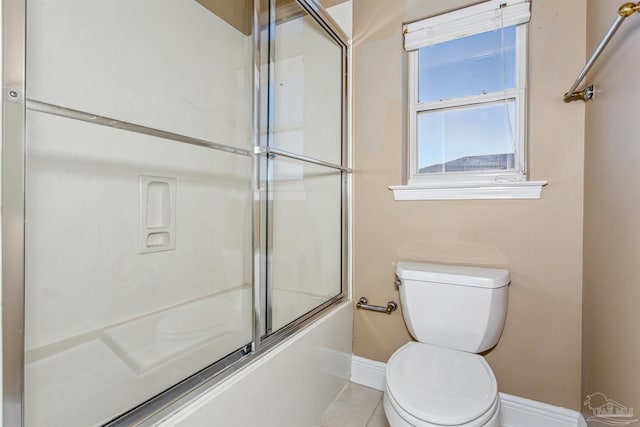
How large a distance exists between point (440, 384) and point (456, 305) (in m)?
0.37

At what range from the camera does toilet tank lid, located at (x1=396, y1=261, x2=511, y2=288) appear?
1.31 metres

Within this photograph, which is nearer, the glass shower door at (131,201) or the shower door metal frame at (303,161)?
the glass shower door at (131,201)

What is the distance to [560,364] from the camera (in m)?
1.36

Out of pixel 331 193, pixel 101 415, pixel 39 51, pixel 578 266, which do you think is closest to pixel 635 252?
pixel 578 266

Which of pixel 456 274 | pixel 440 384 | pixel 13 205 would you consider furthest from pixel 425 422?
pixel 13 205

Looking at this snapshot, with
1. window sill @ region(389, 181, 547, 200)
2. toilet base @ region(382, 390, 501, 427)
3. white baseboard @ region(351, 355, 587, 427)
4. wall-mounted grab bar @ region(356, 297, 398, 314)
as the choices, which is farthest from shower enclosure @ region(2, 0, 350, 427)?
white baseboard @ region(351, 355, 587, 427)

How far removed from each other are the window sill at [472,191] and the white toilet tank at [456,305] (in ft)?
1.11

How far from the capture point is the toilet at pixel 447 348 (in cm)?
97

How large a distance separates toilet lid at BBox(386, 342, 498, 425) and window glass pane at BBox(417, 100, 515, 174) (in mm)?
896

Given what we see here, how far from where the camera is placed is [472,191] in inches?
58.3

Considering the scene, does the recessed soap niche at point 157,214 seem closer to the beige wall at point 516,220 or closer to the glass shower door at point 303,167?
the glass shower door at point 303,167

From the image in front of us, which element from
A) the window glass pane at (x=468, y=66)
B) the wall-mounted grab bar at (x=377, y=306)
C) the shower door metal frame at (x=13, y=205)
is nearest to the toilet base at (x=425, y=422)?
the wall-mounted grab bar at (x=377, y=306)

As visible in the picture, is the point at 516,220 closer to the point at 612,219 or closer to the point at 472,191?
the point at 472,191

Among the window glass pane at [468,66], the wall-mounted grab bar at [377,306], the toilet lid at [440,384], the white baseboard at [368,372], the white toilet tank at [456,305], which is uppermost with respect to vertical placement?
the window glass pane at [468,66]
